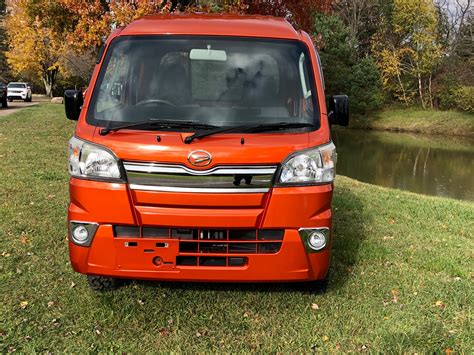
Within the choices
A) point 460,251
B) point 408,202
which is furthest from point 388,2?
point 460,251

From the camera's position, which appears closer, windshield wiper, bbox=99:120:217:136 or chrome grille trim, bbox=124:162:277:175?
chrome grille trim, bbox=124:162:277:175

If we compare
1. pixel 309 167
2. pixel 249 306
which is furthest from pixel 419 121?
pixel 309 167

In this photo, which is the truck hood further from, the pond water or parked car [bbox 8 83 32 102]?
parked car [bbox 8 83 32 102]

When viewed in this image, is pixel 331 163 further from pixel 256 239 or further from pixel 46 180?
pixel 46 180

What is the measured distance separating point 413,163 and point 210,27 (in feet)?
57.5

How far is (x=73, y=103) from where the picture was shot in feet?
14.0

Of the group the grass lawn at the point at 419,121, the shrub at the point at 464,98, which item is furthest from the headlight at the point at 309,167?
the shrub at the point at 464,98

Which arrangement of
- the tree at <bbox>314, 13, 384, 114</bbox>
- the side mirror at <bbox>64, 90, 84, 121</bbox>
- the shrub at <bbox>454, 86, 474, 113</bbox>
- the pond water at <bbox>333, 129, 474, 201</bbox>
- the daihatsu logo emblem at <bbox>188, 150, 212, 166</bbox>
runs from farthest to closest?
the tree at <bbox>314, 13, 384, 114</bbox> < the shrub at <bbox>454, 86, 474, 113</bbox> < the pond water at <bbox>333, 129, 474, 201</bbox> < the side mirror at <bbox>64, 90, 84, 121</bbox> < the daihatsu logo emblem at <bbox>188, 150, 212, 166</bbox>

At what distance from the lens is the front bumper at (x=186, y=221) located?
3.48 m

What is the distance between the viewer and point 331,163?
368 cm

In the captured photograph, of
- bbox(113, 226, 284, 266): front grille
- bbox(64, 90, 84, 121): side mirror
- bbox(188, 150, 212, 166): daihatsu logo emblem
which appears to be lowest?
bbox(113, 226, 284, 266): front grille

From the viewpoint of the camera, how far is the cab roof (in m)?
4.09

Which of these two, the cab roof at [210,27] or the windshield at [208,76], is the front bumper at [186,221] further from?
the cab roof at [210,27]

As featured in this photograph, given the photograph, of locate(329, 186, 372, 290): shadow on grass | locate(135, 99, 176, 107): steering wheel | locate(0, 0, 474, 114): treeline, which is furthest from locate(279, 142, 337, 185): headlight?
locate(0, 0, 474, 114): treeline
